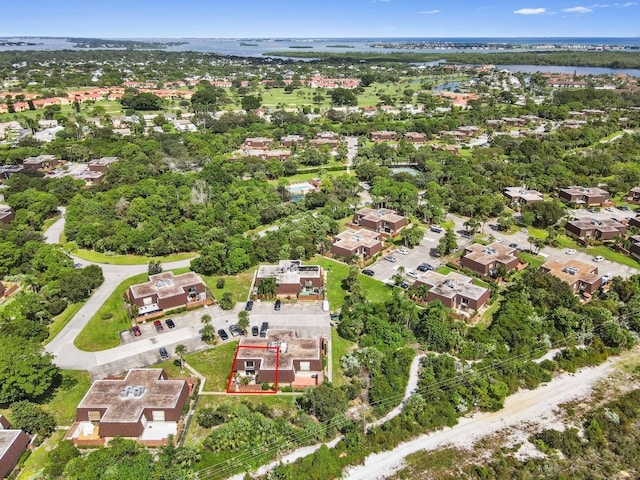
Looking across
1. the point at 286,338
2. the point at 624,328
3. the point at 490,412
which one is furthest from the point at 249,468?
the point at 624,328

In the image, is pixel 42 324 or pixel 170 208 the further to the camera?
pixel 170 208

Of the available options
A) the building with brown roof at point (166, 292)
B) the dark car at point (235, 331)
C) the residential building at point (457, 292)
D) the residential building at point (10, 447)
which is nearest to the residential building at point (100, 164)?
the building with brown roof at point (166, 292)

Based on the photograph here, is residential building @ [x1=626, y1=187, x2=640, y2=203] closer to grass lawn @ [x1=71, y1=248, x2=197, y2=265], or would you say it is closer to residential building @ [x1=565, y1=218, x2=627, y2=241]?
residential building @ [x1=565, y1=218, x2=627, y2=241]

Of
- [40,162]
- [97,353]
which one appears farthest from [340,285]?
[40,162]

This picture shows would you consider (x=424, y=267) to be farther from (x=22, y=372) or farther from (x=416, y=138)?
(x=416, y=138)

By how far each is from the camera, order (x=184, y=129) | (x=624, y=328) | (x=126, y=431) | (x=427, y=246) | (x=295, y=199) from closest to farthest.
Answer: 1. (x=126, y=431)
2. (x=624, y=328)
3. (x=427, y=246)
4. (x=295, y=199)
5. (x=184, y=129)

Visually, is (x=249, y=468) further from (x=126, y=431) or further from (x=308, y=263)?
(x=308, y=263)

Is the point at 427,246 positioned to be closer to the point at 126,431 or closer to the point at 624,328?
the point at 624,328

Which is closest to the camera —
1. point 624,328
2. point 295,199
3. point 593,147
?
point 624,328
